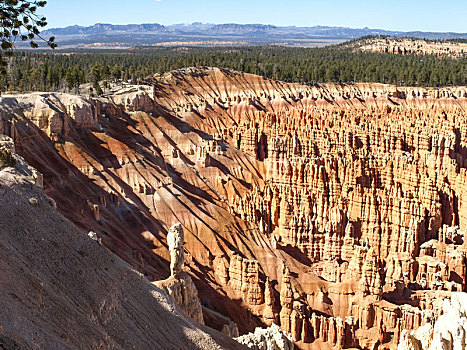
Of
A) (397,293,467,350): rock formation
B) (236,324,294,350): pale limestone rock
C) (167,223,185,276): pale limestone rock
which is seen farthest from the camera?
(167,223,185,276): pale limestone rock

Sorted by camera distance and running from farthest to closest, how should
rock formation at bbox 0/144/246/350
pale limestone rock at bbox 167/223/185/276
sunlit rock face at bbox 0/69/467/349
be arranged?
sunlit rock face at bbox 0/69/467/349
pale limestone rock at bbox 167/223/185/276
rock formation at bbox 0/144/246/350

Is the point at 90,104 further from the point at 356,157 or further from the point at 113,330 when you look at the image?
the point at 113,330

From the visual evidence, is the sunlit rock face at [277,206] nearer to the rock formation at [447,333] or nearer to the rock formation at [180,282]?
the rock formation at [180,282]

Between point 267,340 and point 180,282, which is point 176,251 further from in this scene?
point 267,340

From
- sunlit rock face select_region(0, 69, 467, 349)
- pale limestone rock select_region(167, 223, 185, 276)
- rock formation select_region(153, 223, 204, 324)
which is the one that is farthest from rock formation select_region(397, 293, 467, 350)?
pale limestone rock select_region(167, 223, 185, 276)

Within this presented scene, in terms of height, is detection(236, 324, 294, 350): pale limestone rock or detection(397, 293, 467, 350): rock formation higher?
detection(397, 293, 467, 350): rock formation

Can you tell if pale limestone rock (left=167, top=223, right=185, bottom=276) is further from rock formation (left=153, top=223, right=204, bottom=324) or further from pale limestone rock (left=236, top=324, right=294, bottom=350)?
pale limestone rock (left=236, top=324, right=294, bottom=350)

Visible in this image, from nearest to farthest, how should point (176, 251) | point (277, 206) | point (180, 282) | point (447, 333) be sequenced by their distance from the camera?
1. point (447, 333)
2. point (180, 282)
3. point (176, 251)
4. point (277, 206)

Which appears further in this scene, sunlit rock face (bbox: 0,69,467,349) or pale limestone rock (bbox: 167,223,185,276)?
sunlit rock face (bbox: 0,69,467,349)

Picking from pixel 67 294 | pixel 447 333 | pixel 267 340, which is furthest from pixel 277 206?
pixel 67 294

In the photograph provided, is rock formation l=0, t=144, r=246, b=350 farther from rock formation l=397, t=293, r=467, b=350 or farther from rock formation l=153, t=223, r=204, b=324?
rock formation l=397, t=293, r=467, b=350
